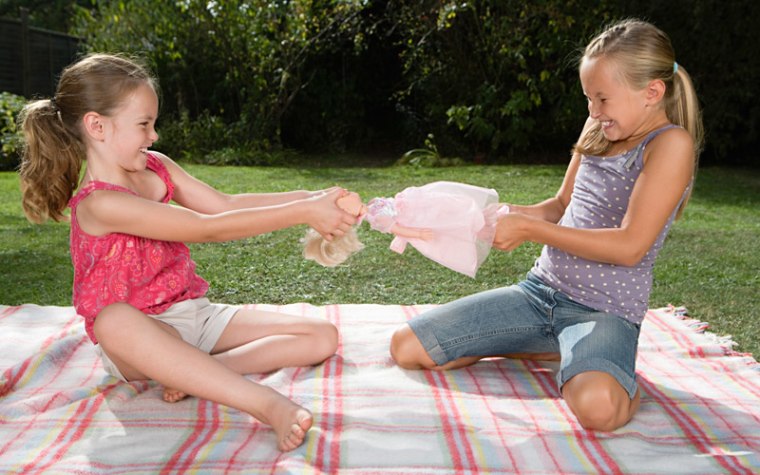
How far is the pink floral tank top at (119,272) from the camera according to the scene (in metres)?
2.52

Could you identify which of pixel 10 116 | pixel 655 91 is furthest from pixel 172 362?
pixel 10 116

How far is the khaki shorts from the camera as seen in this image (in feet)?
8.89

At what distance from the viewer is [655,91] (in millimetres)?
2660

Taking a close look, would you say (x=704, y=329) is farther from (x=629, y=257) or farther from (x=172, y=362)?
(x=172, y=362)

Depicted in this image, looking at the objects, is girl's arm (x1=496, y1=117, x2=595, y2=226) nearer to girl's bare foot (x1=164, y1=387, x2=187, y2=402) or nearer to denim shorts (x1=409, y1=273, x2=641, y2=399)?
denim shorts (x1=409, y1=273, x2=641, y2=399)

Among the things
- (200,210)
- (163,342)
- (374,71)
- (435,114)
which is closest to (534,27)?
(435,114)

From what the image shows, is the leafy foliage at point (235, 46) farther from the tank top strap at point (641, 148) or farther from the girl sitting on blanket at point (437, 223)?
the tank top strap at point (641, 148)

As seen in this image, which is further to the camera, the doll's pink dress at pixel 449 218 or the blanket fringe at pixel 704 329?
the blanket fringe at pixel 704 329

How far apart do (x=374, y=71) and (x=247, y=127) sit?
85.4 inches

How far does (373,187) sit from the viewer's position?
25.3 feet

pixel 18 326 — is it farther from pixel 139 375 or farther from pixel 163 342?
pixel 163 342

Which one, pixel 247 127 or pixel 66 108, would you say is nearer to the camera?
pixel 66 108

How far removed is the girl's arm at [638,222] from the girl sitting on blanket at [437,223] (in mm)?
96

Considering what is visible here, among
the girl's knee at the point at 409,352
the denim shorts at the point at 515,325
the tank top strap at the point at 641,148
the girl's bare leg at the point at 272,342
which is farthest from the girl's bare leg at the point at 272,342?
the tank top strap at the point at 641,148
